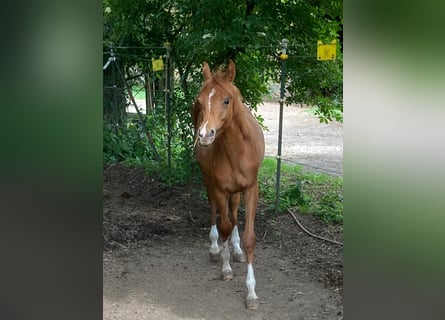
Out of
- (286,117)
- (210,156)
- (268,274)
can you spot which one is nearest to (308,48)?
(210,156)

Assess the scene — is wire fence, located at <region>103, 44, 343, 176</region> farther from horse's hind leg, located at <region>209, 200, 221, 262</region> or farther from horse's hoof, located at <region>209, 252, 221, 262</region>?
horse's hoof, located at <region>209, 252, 221, 262</region>

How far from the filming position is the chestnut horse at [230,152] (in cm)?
334

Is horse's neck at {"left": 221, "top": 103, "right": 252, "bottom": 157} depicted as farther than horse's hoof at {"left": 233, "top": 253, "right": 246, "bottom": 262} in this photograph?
No

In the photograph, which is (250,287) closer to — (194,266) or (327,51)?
(194,266)

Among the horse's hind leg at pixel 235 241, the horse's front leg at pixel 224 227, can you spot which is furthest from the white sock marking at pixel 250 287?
the horse's hind leg at pixel 235 241

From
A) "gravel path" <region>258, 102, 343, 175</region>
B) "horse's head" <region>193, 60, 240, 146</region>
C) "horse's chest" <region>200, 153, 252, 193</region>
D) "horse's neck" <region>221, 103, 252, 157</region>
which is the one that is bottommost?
"gravel path" <region>258, 102, 343, 175</region>

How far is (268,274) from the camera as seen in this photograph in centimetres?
413

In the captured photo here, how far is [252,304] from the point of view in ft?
11.7

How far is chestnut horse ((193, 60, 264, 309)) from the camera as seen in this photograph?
11.0ft

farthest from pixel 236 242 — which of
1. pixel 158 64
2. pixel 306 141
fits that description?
pixel 306 141

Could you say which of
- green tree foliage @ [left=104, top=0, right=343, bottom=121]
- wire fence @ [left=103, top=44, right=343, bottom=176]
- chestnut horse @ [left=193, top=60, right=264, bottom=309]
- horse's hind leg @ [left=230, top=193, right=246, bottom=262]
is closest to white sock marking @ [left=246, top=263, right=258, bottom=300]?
chestnut horse @ [left=193, top=60, right=264, bottom=309]

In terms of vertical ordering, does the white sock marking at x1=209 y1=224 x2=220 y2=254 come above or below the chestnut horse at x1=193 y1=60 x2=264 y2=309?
below
